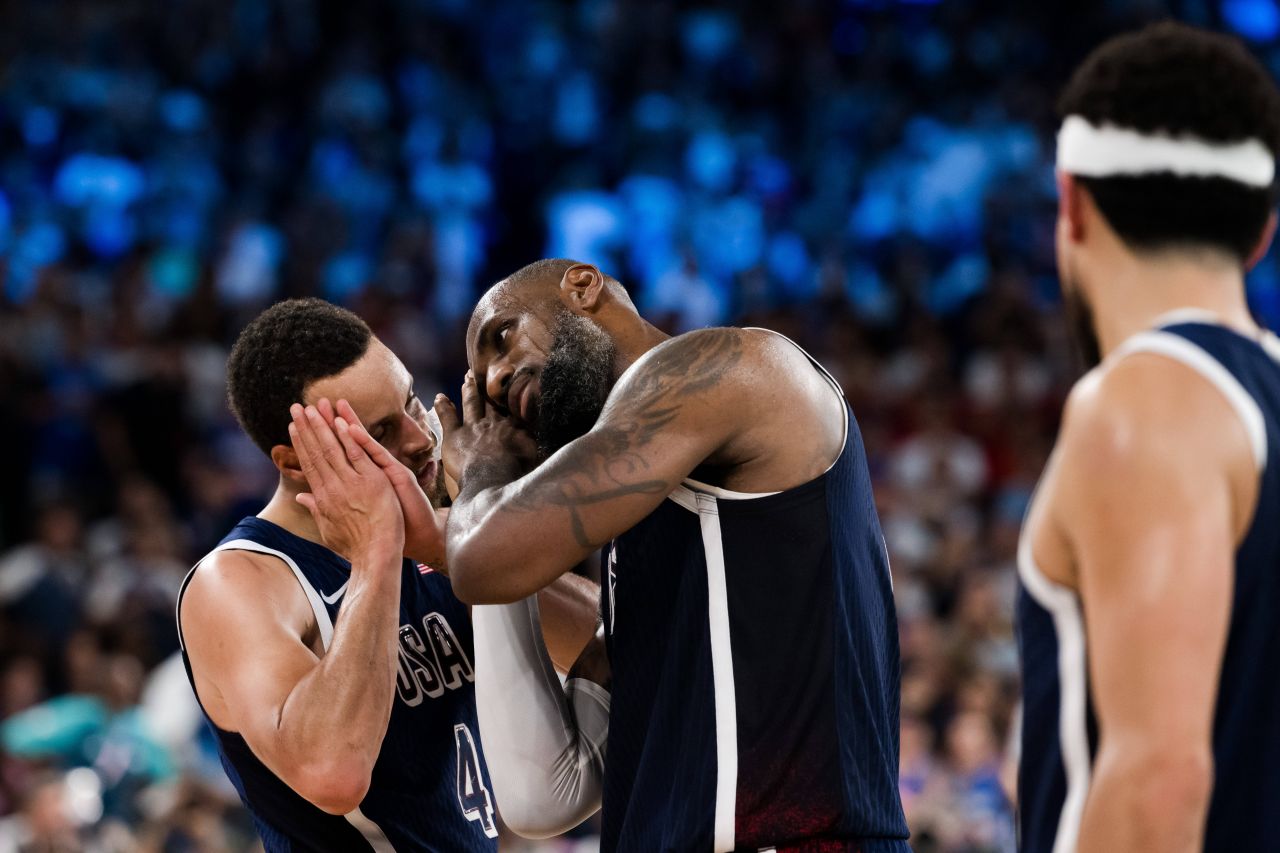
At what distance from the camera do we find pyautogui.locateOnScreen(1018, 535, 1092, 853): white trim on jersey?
2.38m

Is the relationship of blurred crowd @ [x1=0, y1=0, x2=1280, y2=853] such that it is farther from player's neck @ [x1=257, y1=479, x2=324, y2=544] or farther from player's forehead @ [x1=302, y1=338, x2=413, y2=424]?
player's forehead @ [x1=302, y1=338, x2=413, y2=424]

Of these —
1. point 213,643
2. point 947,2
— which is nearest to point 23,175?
point 947,2

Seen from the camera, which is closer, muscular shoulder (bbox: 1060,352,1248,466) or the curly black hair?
muscular shoulder (bbox: 1060,352,1248,466)

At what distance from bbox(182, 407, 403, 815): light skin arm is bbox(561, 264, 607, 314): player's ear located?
62cm

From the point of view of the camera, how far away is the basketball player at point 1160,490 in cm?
218

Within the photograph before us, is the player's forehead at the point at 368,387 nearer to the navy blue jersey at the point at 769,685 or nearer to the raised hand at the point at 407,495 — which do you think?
the raised hand at the point at 407,495

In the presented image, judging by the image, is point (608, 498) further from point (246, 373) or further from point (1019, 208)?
point (1019, 208)

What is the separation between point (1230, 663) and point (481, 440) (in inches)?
71.6

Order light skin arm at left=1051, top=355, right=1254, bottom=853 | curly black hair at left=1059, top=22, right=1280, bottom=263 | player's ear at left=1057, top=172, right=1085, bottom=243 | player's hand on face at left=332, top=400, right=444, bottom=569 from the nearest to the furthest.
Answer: light skin arm at left=1051, top=355, right=1254, bottom=853 → curly black hair at left=1059, top=22, right=1280, bottom=263 → player's ear at left=1057, top=172, right=1085, bottom=243 → player's hand on face at left=332, top=400, right=444, bottom=569

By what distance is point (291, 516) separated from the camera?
13.3ft

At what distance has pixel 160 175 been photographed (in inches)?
559

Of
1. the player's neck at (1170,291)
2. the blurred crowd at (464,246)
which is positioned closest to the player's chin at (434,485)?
the player's neck at (1170,291)

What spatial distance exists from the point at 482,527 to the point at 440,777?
3.58 feet

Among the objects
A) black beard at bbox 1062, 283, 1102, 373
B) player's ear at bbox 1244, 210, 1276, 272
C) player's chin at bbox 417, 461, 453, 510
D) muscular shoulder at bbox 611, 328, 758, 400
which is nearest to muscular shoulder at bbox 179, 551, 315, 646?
player's chin at bbox 417, 461, 453, 510
